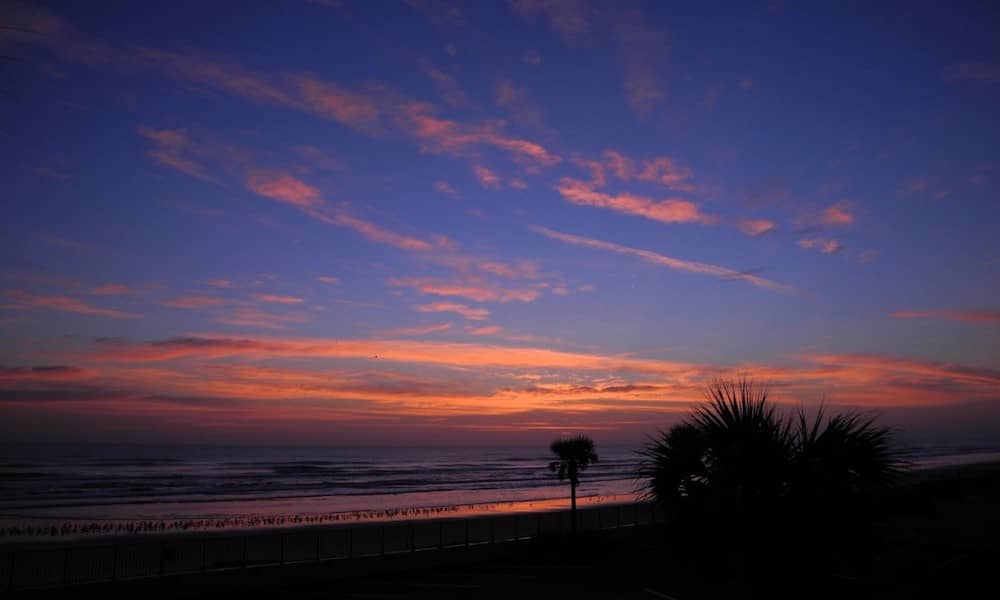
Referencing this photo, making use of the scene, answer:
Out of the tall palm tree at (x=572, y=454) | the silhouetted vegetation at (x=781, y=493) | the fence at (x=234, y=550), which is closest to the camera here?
the silhouetted vegetation at (x=781, y=493)

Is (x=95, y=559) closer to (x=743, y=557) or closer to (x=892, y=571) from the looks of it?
(x=743, y=557)

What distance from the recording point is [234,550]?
26625 millimetres

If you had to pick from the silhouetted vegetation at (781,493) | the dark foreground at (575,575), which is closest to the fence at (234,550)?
the dark foreground at (575,575)

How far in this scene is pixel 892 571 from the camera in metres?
19.8

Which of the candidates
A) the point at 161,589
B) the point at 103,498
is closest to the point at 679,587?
the point at 161,589

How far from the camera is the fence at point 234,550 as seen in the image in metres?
20.2

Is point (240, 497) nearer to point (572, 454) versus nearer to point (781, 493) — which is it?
point (572, 454)

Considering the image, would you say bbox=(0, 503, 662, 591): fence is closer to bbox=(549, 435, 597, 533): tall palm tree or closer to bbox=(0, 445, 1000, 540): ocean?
bbox=(549, 435, 597, 533): tall palm tree

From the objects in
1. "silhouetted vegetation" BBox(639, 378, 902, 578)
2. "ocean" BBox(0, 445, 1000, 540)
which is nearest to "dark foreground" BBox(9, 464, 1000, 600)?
"silhouetted vegetation" BBox(639, 378, 902, 578)

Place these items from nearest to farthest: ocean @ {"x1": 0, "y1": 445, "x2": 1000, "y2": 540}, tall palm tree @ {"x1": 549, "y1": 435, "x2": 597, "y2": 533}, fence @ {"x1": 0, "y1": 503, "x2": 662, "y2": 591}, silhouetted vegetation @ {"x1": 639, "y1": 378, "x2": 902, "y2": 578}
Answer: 1. silhouetted vegetation @ {"x1": 639, "y1": 378, "x2": 902, "y2": 578}
2. fence @ {"x1": 0, "y1": 503, "x2": 662, "y2": 591}
3. tall palm tree @ {"x1": 549, "y1": 435, "x2": 597, "y2": 533}
4. ocean @ {"x1": 0, "y1": 445, "x2": 1000, "y2": 540}

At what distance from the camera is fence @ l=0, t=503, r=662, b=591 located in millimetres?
20156

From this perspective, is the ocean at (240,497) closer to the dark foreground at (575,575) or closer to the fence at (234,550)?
the dark foreground at (575,575)

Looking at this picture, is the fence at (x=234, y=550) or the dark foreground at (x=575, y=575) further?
the fence at (x=234, y=550)

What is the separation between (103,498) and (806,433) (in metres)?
61.9
